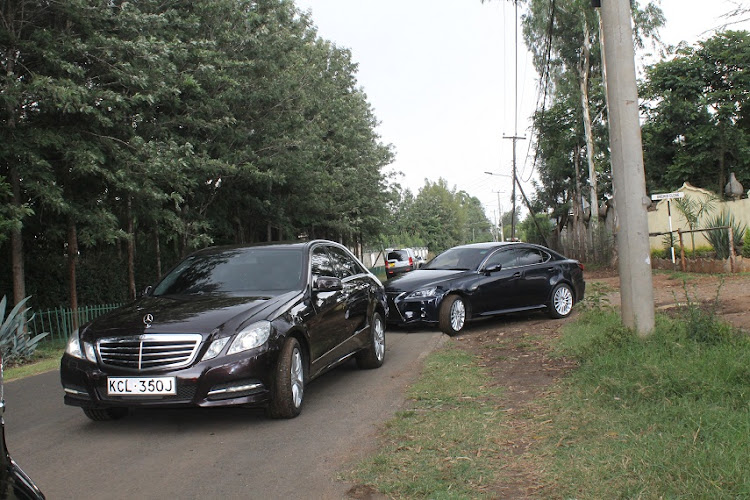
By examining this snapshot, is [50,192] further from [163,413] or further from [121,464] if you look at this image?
[121,464]

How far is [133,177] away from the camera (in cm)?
1222

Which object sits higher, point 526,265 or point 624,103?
point 624,103

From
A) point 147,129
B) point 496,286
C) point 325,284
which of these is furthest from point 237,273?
point 147,129

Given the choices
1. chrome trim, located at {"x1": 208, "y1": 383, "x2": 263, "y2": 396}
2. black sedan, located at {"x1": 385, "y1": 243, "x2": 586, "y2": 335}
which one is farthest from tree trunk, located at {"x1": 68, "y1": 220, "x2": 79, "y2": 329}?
chrome trim, located at {"x1": 208, "y1": 383, "x2": 263, "y2": 396}

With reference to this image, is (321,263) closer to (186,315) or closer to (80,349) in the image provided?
(186,315)

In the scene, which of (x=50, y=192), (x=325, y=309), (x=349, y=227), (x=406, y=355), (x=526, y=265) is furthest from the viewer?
(x=349, y=227)

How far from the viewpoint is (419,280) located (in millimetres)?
11008

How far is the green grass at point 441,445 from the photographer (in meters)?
3.89

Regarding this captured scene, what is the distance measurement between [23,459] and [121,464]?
0.84 metres


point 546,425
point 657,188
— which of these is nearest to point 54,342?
point 546,425

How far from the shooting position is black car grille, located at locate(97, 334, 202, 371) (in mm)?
5090

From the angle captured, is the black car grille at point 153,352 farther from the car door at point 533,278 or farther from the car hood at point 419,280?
the car door at point 533,278

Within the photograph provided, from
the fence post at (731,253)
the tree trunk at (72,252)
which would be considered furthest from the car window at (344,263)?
the fence post at (731,253)

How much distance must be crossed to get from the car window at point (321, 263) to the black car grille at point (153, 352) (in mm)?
1869
